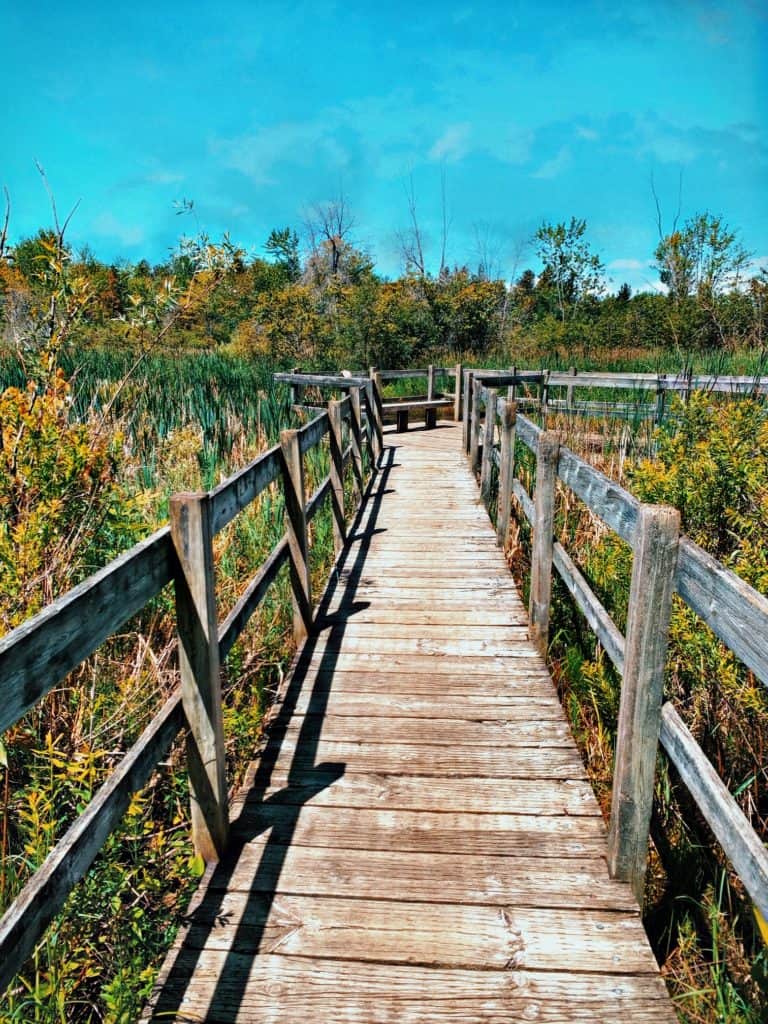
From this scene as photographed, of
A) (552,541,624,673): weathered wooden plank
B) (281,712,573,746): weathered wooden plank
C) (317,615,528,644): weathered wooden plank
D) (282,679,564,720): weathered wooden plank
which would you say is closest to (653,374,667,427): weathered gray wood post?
(317,615,528,644): weathered wooden plank

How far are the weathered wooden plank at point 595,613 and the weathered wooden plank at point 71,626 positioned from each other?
58.4 inches

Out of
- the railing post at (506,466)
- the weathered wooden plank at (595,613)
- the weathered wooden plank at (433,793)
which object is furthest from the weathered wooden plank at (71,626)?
the railing post at (506,466)

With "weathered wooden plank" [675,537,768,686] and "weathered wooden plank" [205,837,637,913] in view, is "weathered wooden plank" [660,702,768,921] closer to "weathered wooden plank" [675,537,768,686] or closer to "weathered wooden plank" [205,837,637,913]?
"weathered wooden plank" [675,537,768,686]

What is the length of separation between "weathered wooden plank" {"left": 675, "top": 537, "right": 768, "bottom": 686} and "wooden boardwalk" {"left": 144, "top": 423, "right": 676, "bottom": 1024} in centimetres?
102

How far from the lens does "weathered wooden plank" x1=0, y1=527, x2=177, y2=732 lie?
4.08ft

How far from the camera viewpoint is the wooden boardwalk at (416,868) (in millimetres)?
1825

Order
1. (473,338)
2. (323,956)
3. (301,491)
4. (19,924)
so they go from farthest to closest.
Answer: (473,338) → (301,491) → (323,956) → (19,924)

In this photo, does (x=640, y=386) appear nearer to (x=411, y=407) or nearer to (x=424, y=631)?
(x=411, y=407)

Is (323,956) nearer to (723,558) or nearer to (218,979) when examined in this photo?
(218,979)

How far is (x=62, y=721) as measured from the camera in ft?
9.13

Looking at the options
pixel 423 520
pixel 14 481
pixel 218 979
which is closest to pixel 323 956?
pixel 218 979

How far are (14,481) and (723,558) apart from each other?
3.34 meters

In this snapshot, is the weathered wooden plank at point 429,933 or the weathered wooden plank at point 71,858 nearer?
the weathered wooden plank at point 71,858

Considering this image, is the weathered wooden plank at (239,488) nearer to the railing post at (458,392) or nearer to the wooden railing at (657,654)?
the wooden railing at (657,654)
